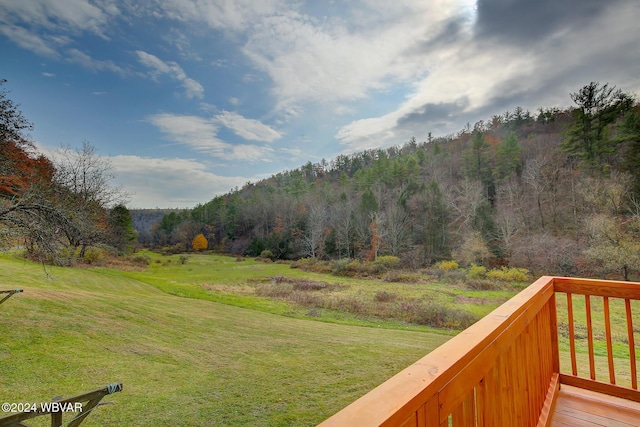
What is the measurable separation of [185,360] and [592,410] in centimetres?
→ 504

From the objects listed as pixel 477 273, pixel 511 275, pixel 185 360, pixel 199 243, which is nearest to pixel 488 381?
pixel 185 360

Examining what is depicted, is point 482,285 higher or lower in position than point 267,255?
lower

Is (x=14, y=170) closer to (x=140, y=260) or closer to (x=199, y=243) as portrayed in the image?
(x=140, y=260)

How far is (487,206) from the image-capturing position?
1834cm

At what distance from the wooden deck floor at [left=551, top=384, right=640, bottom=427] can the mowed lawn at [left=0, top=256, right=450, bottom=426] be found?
92.5 inches

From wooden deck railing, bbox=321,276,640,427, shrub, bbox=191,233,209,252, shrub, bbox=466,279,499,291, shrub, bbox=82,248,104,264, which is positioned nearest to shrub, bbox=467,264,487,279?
shrub, bbox=466,279,499,291

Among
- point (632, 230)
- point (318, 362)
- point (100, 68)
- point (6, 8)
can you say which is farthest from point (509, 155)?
point (6, 8)

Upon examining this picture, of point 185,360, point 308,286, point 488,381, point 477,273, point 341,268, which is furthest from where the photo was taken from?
point 341,268

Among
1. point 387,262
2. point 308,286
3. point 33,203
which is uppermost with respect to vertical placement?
point 33,203

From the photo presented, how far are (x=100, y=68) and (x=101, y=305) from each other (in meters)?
6.81

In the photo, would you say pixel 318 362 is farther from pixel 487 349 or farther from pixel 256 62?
pixel 256 62

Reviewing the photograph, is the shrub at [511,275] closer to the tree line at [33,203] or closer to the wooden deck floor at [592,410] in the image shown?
the wooden deck floor at [592,410]

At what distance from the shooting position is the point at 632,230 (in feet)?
35.9

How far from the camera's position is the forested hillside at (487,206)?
1277 centimetres
